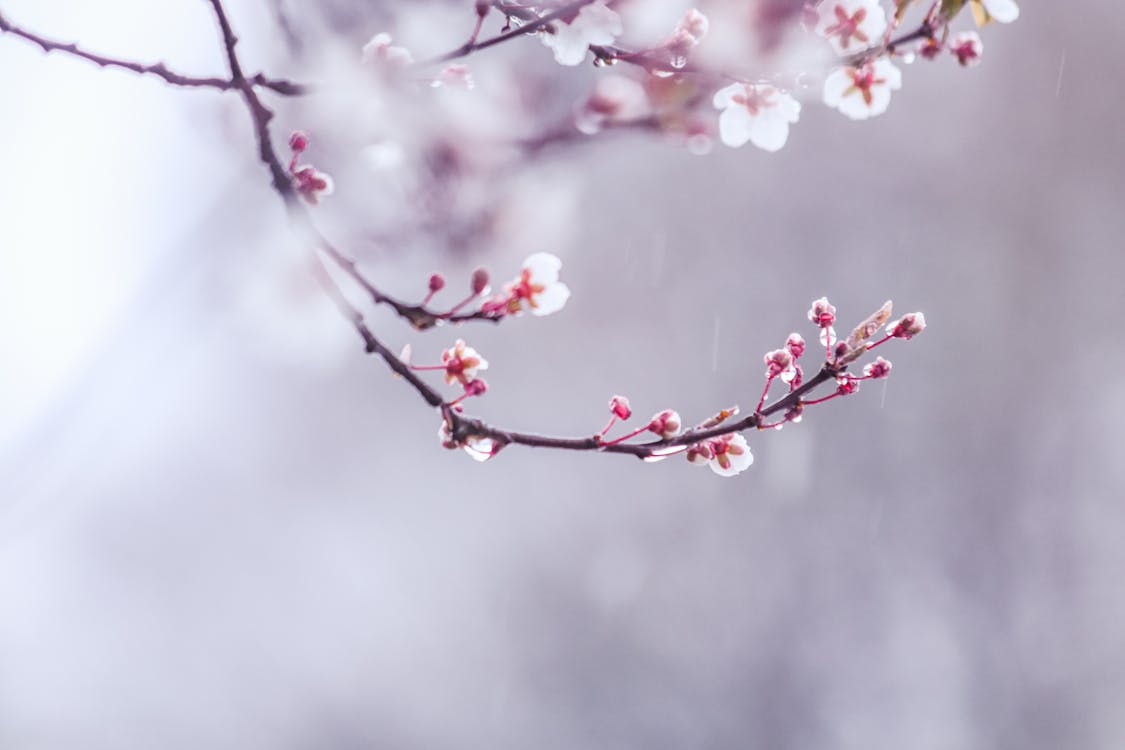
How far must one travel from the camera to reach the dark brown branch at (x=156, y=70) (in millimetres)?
896

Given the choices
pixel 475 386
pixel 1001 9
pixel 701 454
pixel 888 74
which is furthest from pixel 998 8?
pixel 475 386

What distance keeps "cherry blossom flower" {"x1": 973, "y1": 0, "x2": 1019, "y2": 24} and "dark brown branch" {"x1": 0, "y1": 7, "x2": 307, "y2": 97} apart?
33.8 inches

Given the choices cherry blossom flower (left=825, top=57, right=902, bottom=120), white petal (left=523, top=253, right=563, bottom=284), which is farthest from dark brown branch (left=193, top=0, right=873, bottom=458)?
cherry blossom flower (left=825, top=57, right=902, bottom=120)

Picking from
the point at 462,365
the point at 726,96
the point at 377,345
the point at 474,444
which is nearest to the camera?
the point at 377,345

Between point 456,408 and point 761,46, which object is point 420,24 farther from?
point 456,408

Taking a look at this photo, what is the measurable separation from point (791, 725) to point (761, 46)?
19.5 feet

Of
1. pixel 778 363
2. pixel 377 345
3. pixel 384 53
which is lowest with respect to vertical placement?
pixel 377 345

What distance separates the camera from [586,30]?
1.08 m

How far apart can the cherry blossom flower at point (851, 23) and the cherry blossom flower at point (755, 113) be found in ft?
0.34

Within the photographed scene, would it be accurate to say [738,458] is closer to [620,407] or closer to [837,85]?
[620,407]

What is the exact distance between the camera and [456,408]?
1021 mm

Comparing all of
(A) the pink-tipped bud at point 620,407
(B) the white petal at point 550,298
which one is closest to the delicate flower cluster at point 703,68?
(B) the white petal at point 550,298

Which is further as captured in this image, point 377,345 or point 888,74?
point 888,74

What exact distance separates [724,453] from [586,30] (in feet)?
2.20
